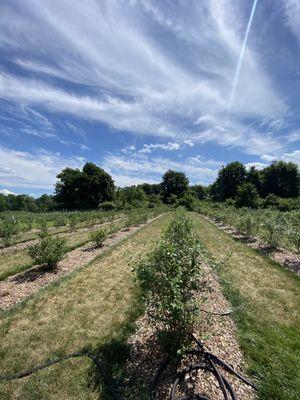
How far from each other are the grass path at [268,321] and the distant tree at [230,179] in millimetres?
47907

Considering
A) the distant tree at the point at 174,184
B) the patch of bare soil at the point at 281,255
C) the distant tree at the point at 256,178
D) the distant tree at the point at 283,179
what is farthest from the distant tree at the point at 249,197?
the patch of bare soil at the point at 281,255

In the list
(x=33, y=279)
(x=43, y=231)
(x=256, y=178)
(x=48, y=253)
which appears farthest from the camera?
(x=256, y=178)

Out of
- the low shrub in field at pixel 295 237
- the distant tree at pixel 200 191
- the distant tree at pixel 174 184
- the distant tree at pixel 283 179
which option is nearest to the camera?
the low shrub in field at pixel 295 237

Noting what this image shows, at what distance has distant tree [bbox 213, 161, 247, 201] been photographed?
51969mm

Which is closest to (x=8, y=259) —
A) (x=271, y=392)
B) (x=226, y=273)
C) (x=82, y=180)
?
(x=226, y=273)

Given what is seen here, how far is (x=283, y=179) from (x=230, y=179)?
10.9 meters

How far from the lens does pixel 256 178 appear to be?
162ft

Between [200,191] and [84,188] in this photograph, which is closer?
[84,188]

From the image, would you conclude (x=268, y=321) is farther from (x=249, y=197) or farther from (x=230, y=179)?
(x=230, y=179)

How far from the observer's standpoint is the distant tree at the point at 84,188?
43.1 meters

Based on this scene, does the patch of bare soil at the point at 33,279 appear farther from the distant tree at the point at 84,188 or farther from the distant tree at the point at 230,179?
the distant tree at the point at 230,179

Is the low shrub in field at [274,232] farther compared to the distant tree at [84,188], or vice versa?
the distant tree at [84,188]

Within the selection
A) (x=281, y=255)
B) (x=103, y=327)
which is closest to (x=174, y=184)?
(x=281, y=255)

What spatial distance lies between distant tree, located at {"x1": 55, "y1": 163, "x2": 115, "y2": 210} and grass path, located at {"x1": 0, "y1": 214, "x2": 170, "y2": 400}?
38.1 metres
